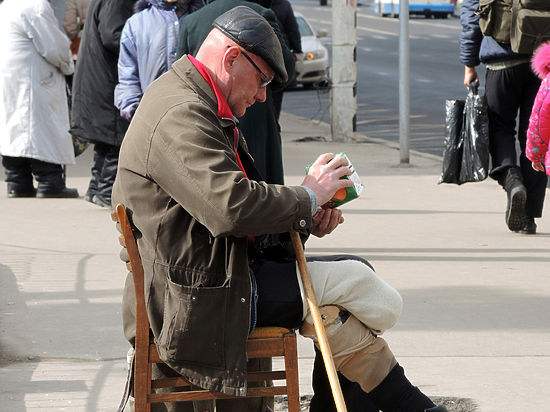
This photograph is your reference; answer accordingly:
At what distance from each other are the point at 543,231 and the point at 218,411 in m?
4.79

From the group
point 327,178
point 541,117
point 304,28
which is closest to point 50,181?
point 541,117

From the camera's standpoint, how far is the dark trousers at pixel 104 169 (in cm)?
867

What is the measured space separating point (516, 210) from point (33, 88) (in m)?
4.12

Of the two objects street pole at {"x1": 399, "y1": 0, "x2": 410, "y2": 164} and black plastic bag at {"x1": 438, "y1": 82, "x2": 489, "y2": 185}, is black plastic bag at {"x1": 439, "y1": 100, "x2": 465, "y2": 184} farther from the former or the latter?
street pole at {"x1": 399, "y1": 0, "x2": 410, "y2": 164}

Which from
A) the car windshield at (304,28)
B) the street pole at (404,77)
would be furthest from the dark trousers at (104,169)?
the car windshield at (304,28)

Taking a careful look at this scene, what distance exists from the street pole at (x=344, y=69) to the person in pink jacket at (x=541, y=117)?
728cm

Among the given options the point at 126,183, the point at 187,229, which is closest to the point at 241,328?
the point at 187,229

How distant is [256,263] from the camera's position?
145 inches

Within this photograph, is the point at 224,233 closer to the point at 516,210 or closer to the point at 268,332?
the point at 268,332

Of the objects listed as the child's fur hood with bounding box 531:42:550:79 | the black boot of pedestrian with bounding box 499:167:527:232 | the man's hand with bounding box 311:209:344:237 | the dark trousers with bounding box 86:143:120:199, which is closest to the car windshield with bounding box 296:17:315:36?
the dark trousers with bounding box 86:143:120:199

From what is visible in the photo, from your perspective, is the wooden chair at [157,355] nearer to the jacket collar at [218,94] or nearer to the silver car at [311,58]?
the jacket collar at [218,94]

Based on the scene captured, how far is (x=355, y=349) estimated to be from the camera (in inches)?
141

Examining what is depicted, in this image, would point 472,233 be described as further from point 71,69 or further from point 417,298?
point 71,69

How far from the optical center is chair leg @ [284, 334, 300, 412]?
3.49m
